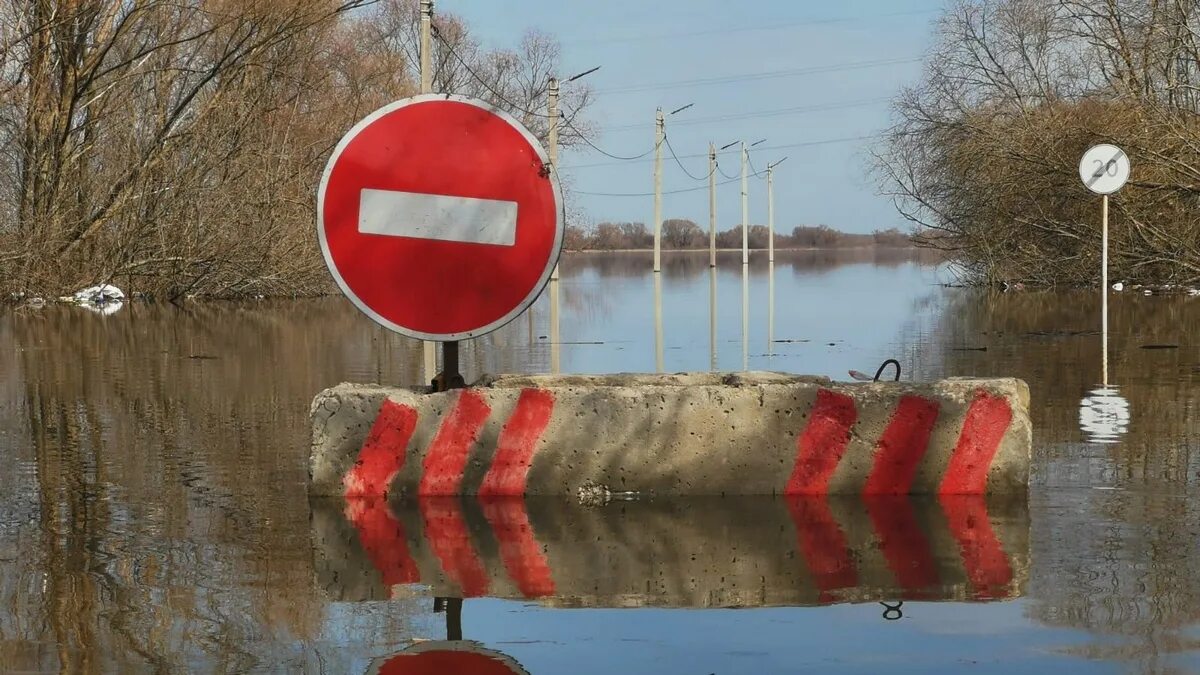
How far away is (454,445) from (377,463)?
344 millimetres

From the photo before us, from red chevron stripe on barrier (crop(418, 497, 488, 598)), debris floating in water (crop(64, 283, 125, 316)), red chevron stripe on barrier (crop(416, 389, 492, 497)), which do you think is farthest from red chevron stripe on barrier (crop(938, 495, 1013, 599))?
debris floating in water (crop(64, 283, 125, 316))

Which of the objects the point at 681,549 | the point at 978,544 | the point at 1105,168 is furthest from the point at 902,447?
the point at 1105,168

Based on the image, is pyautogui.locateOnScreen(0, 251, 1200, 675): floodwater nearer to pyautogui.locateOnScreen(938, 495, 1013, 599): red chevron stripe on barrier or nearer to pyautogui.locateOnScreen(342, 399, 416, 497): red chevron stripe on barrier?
pyautogui.locateOnScreen(938, 495, 1013, 599): red chevron stripe on barrier

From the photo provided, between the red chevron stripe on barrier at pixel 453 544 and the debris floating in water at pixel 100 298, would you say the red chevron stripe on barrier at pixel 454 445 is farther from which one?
the debris floating in water at pixel 100 298

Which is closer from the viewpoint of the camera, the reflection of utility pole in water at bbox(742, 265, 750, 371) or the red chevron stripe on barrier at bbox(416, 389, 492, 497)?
the red chevron stripe on barrier at bbox(416, 389, 492, 497)

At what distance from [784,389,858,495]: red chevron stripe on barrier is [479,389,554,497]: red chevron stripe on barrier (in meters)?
1.12

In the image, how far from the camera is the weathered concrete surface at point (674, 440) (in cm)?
716

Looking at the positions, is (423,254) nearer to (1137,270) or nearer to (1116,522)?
(1116,522)

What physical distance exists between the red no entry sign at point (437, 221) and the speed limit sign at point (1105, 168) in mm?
11243

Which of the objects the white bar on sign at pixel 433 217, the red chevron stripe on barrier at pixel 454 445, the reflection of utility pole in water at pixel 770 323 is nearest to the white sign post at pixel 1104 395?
the red chevron stripe on barrier at pixel 454 445

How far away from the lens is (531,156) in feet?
22.1

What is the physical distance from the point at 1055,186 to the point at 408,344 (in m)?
23.6

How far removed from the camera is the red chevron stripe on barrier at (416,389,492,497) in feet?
23.5

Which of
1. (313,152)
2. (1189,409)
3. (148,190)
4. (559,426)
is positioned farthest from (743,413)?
(313,152)
